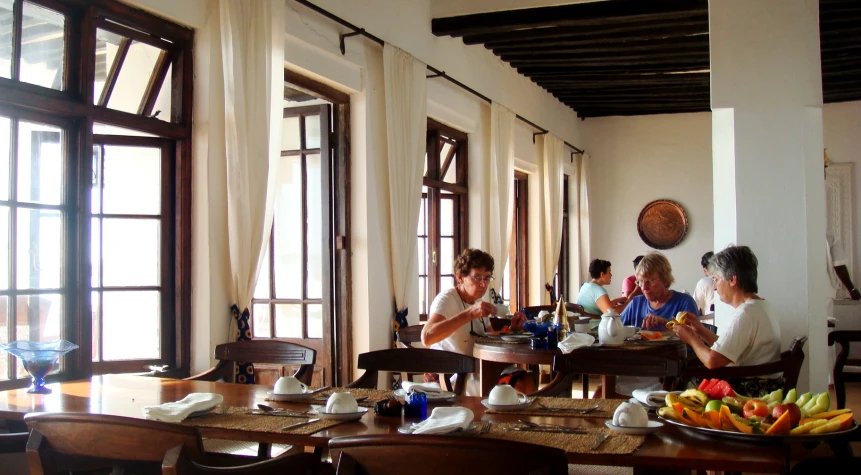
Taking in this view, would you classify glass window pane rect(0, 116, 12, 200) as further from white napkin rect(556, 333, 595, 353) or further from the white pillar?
the white pillar

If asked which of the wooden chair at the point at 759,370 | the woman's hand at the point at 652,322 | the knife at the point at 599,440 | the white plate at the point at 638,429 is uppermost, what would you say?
the woman's hand at the point at 652,322

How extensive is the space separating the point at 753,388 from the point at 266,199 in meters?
2.80

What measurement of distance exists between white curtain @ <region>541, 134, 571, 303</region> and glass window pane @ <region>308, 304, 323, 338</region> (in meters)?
4.90

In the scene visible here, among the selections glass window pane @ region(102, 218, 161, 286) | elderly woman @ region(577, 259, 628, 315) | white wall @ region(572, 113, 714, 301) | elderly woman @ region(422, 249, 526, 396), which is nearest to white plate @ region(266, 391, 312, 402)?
elderly woman @ region(422, 249, 526, 396)

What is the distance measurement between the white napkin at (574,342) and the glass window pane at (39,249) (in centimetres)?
249

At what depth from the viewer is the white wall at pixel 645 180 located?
11602 millimetres

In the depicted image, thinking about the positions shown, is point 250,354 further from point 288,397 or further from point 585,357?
point 585,357

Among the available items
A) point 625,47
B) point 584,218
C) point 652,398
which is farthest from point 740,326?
point 584,218

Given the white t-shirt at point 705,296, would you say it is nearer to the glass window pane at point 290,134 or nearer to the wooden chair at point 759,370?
the wooden chair at point 759,370

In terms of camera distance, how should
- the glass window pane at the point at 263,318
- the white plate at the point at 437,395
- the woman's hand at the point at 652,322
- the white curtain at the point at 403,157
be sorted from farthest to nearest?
the white curtain at the point at 403,157 → the glass window pane at the point at 263,318 → the woman's hand at the point at 652,322 → the white plate at the point at 437,395

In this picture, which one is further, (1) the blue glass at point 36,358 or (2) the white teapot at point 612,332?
(2) the white teapot at point 612,332

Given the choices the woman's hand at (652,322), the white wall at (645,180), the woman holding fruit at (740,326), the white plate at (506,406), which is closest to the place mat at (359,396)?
the white plate at (506,406)

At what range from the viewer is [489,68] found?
27.4ft

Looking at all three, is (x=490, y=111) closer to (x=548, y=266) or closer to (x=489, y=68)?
(x=489, y=68)
